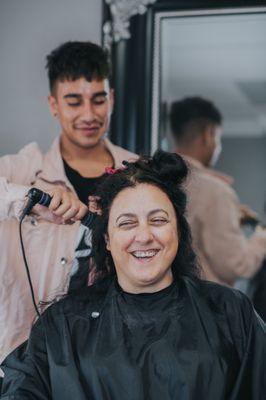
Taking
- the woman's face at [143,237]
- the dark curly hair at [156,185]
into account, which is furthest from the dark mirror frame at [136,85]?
the woman's face at [143,237]

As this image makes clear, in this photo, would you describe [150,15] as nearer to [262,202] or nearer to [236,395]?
[262,202]

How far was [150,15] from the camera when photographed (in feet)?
8.05

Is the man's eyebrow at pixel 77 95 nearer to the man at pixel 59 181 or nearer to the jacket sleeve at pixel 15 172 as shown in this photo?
the man at pixel 59 181

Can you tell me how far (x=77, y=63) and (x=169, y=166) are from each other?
55 cm

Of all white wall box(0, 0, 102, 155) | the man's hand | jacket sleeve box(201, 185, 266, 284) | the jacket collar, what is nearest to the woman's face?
the man's hand

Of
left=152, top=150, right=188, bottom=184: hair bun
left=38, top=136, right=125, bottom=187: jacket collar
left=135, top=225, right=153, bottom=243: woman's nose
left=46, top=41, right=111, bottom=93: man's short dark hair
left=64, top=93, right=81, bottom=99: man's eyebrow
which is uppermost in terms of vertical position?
left=46, top=41, right=111, bottom=93: man's short dark hair

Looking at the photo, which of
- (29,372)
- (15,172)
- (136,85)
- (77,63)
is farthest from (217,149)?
(29,372)

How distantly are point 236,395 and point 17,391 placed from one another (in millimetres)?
520

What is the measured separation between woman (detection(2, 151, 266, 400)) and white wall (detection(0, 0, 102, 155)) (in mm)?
824

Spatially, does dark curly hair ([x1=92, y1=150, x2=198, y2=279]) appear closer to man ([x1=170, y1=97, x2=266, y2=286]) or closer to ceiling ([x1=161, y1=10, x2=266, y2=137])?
man ([x1=170, y1=97, x2=266, y2=286])

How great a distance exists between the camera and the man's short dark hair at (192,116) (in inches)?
93.9

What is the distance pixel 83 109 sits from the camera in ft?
6.93

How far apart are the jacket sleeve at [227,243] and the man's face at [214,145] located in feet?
0.34

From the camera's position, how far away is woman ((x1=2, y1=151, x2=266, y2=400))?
1.60m
